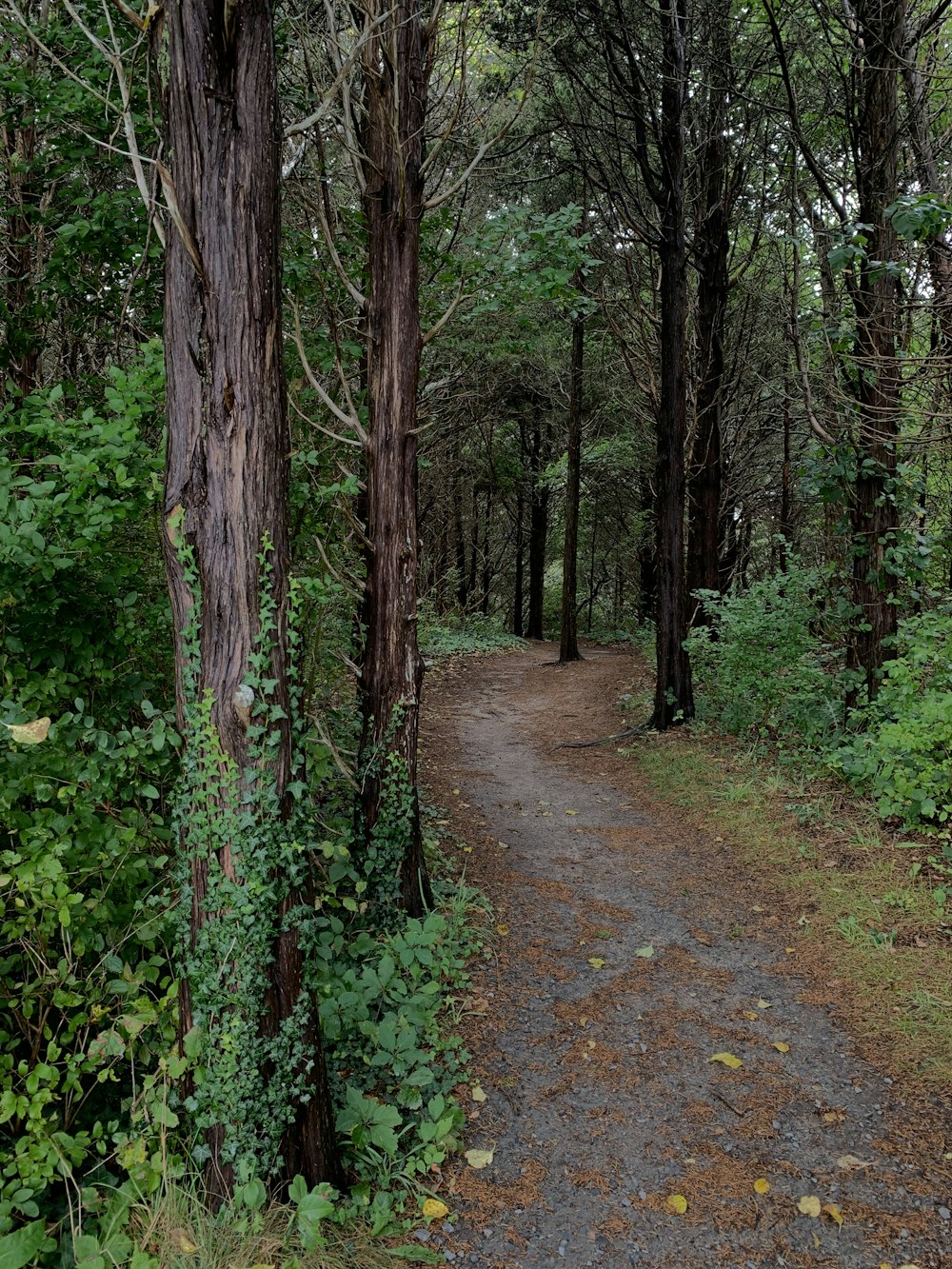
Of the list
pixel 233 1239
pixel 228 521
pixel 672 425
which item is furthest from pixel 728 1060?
pixel 672 425

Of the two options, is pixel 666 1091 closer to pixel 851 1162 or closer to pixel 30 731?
pixel 851 1162

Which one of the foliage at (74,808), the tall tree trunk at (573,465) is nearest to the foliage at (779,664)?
A: the foliage at (74,808)

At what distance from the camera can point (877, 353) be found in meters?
5.94

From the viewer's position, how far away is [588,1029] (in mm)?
3699

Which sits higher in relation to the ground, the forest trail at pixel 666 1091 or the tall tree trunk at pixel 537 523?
the tall tree trunk at pixel 537 523

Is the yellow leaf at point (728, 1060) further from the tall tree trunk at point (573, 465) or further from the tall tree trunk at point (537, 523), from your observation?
the tall tree trunk at point (537, 523)

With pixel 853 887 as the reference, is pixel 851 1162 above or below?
below

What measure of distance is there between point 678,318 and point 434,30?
16.0 feet

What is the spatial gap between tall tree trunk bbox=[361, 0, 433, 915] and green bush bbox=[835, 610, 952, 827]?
326 centimetres

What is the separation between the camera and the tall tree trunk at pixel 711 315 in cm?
941

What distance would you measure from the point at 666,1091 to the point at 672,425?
726 cm

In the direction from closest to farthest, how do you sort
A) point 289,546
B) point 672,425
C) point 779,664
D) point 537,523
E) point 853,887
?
1. point 289,546
2. point 853,887
3. point 779,664
4. point 672,425
5. point 537,523

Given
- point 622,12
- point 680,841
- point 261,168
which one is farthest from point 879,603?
point 622,12

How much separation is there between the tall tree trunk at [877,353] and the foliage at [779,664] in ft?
1.67
